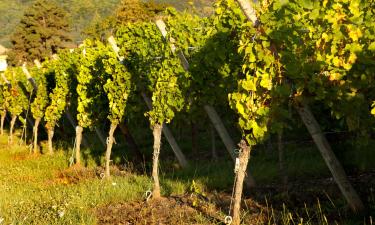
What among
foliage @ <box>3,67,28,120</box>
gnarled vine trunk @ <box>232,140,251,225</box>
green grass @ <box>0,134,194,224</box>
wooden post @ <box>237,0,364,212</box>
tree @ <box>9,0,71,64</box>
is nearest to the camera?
gnarled vine trunk @ <box>232,140,251,225</box>

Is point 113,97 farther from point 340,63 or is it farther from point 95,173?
point 340,63

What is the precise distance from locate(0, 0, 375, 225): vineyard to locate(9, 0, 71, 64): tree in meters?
37.0

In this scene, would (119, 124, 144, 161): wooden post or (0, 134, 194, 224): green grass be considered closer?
(0, 134, 194, 224): green grass

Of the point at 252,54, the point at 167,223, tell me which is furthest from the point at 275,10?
the point at 167,223

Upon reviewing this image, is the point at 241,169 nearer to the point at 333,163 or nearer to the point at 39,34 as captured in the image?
the point at 333,163

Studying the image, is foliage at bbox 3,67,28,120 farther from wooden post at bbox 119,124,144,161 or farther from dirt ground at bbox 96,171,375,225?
dirt ground at bbox 96,171,375,225

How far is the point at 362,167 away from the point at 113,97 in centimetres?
558

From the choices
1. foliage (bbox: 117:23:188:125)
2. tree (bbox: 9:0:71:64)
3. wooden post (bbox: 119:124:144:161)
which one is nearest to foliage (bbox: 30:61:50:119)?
wooden post (bbox: 119:124:144:161)

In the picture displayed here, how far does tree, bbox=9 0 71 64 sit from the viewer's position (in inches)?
1941

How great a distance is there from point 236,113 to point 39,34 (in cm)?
4551

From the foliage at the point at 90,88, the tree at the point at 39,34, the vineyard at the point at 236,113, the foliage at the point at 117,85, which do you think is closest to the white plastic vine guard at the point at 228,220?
the vineyard at the point at 236,113

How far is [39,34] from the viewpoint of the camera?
49875mm

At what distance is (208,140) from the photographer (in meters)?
16.9

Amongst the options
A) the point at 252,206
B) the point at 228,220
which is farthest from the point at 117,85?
the point at 228,220
